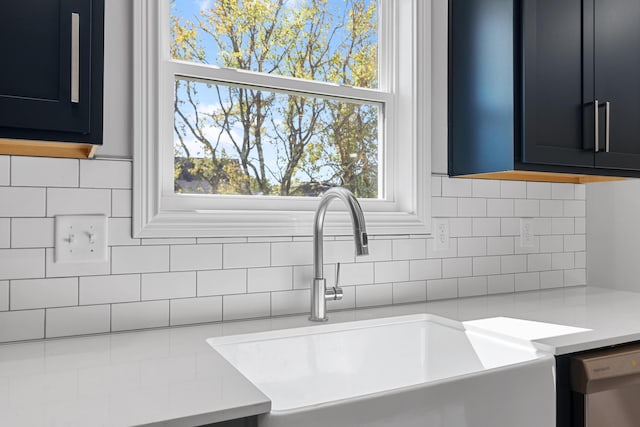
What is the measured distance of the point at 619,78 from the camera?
A: 192cm

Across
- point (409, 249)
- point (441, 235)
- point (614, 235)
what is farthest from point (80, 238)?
point (614, 235)

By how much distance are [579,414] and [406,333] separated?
51 centimetres

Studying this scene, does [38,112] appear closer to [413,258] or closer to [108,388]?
[108,388]

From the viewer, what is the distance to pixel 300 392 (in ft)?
4.15

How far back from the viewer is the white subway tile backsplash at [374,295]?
5.84ft

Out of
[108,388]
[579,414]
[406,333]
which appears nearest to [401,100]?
[406,333]

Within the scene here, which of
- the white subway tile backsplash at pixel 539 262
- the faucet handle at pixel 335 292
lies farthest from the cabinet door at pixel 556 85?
the faucet handle at pixel 335 292

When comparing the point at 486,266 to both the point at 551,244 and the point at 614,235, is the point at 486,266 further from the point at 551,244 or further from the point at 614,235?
the point at 614,235

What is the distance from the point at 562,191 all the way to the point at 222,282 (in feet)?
5.33

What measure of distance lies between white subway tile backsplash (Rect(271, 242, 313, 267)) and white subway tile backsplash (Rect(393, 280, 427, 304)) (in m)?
0.37

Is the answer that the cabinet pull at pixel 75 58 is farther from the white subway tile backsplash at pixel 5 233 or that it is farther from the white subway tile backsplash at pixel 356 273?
the white subway tile backsplash at pixel 356 273

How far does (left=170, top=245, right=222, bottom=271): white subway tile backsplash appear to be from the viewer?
4.88 feet

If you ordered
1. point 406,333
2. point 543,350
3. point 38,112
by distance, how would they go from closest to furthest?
point 38,112 → point 543,350 → point 406,333

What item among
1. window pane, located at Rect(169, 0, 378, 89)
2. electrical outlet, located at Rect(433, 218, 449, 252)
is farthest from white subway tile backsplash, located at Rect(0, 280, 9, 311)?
electrical outlet, located at Rect(433, 218, 449, 252)
